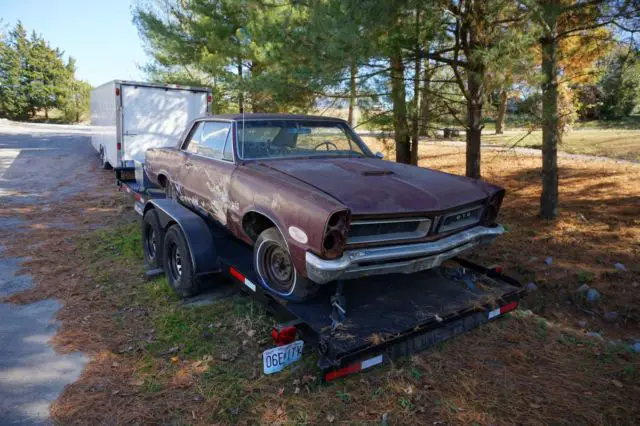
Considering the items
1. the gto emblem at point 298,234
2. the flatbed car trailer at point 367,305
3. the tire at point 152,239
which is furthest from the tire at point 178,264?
the gto emblem at point 298,234

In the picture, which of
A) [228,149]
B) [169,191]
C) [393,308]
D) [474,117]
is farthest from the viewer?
[474,117]

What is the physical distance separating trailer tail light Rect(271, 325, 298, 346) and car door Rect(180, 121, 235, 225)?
5.26 ft

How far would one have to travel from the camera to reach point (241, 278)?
3.95 meters

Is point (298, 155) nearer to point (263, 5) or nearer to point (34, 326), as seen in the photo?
point (34, 326)

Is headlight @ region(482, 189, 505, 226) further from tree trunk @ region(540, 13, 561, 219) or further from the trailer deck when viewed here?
tree trunk @ region(540, 13, 561, 219)

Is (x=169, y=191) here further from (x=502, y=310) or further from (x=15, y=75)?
(x=15, y=75)

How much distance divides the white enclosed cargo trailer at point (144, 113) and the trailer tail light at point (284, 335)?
26.8ft

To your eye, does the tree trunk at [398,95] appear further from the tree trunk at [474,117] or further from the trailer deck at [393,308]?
the trailer deck at [393,308]

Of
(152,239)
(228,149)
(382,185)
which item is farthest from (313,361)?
(152,239)

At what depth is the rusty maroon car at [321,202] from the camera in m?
3.21

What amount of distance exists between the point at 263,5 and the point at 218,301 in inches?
274

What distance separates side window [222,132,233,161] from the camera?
15.0ft

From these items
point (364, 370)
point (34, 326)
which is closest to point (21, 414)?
point (34, 326)

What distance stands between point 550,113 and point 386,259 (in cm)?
514
